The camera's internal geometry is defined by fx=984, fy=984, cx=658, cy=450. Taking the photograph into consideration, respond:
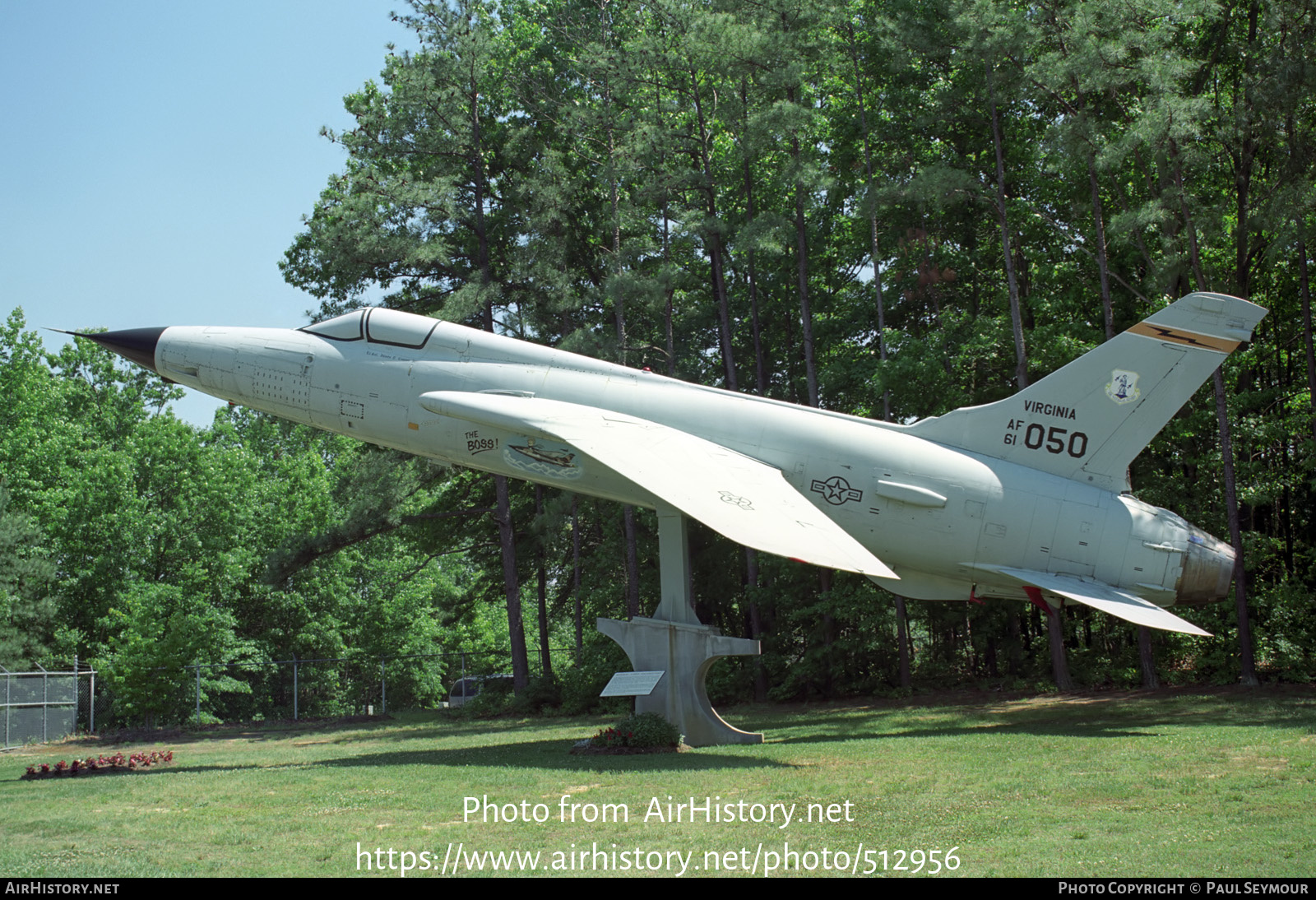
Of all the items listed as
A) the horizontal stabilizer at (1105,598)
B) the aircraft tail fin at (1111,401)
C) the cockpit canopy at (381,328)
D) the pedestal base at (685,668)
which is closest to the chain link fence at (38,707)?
the cockpit canopy at (381,328)

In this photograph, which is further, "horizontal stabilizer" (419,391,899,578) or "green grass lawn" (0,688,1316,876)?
"horizontal stabilizer" (419,391,899,578)

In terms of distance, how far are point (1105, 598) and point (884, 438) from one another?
3.60m

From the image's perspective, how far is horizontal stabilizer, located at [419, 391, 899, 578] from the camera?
11.1 m

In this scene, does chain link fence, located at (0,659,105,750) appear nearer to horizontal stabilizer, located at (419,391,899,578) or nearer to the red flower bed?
the red flower bed

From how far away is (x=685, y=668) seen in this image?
13695 mm

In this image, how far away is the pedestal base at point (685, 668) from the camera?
1362cm

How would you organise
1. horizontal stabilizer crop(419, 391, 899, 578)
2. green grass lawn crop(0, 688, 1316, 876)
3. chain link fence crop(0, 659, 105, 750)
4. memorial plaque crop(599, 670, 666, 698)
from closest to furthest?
green grass lawn crop(0, 688, 1316, 876) → horizontal stabilizer crop(419, 391, 899, 578) → memorial plaque crop(599, 670, 666, 698) → chain link fence crop(0, 659, 105, 750)

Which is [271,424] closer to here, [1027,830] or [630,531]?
[630,531]

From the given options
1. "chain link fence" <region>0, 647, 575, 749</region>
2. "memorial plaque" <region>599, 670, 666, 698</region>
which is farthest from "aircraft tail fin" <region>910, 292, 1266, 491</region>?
"chain link fence" <region>0, 647, 575, 749</region>

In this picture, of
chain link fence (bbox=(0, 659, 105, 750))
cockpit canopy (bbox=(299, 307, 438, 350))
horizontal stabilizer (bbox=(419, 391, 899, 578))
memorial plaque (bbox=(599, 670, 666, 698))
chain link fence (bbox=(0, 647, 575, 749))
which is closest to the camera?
horizontal stabilizer (bbox=(419, 391, 899, 578))

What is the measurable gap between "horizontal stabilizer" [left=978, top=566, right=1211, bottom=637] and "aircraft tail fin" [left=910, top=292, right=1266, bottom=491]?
1536mm

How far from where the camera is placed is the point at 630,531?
26.4 metres

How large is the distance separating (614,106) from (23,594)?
966 inches

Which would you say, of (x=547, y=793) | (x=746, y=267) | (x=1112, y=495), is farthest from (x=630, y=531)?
(x=547, y=793)
